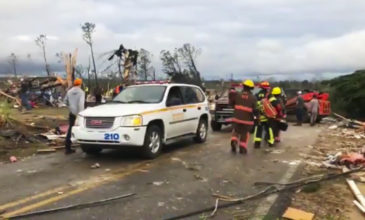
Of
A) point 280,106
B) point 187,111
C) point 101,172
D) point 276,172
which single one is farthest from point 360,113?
point 101,172

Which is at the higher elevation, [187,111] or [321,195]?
[187,111]

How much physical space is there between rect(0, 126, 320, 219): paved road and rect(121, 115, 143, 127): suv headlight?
0.84 m

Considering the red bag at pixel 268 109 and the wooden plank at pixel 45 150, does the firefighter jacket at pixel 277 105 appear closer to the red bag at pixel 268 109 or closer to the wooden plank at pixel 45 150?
the red bag at pixel 268 109

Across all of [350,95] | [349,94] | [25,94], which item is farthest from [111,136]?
[25,94]

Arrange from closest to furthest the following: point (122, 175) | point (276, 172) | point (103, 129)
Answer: point (122, 175) < point (276, 172) < point (103, 129)

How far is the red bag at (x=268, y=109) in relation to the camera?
13277mm

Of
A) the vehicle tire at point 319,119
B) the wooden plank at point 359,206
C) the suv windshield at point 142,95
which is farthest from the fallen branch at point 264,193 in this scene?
the vehicle tire at point 319,119

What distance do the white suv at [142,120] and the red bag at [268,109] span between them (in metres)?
1.92

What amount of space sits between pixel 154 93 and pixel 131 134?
1928mm

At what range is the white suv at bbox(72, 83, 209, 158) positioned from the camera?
998cm

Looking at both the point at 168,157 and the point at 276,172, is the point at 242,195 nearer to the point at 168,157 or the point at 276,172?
the point at 276,172

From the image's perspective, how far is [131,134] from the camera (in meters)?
9.93

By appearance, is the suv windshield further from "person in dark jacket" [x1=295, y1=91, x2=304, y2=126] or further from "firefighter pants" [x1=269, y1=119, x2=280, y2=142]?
"person in dark jacket" [x1=295, y1=91, x2=304, y2=126]

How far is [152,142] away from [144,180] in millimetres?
2331
